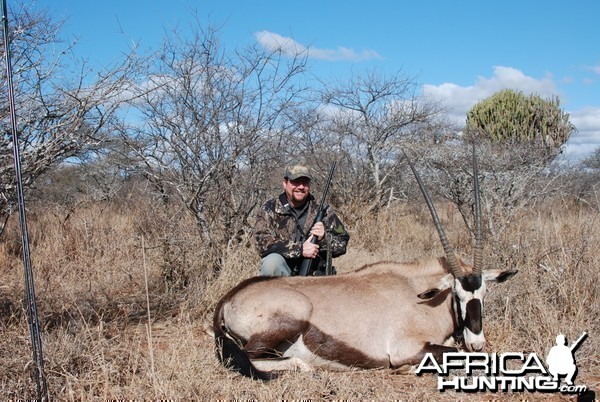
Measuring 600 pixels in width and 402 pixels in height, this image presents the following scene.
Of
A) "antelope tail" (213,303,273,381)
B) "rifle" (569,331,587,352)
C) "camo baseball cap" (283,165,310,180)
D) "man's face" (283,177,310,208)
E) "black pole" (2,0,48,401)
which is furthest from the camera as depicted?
"man's face" (283,177,310,208)

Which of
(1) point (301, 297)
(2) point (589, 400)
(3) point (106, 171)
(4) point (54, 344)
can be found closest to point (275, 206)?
(1) point (301, 297)

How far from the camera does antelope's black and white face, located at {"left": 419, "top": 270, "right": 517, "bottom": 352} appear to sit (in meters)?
3.78

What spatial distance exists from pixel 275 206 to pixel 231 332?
155 cm

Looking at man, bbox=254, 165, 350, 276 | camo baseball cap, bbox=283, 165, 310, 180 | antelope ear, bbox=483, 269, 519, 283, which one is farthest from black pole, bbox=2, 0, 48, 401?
antelope ear, bbox=483, 269, 519, 283

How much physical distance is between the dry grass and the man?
75 cm

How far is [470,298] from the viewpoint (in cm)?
387

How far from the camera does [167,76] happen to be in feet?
19.2

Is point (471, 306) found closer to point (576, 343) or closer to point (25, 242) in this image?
point (576, 343)

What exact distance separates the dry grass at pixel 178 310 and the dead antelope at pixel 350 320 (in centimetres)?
20

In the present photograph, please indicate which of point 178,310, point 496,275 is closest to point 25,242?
point 178,310

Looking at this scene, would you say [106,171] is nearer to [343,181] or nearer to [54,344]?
[343,181]

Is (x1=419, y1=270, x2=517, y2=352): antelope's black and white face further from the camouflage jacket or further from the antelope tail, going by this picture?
the camouflage jacket

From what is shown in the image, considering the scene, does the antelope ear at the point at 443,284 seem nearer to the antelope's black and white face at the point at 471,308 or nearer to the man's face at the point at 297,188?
the antelope's black and white face at the point at 471,308

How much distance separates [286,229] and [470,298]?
1.97 meters
